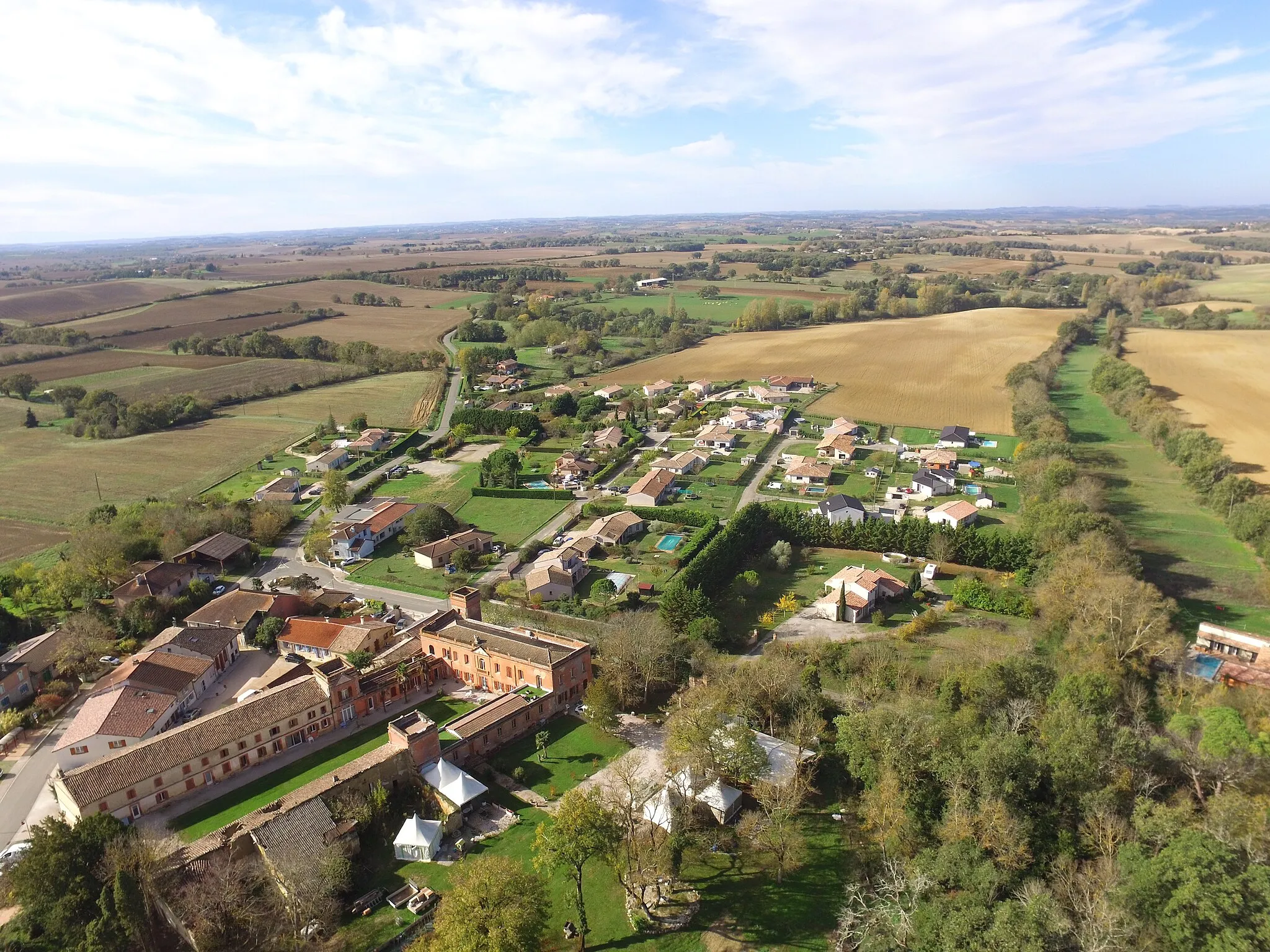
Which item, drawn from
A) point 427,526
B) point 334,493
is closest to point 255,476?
point 334,493

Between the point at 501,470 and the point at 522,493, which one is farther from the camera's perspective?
the point at 501,470

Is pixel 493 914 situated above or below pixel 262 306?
below

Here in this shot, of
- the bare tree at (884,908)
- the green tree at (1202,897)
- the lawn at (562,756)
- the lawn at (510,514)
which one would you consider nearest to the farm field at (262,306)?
the lawn at (510,514)

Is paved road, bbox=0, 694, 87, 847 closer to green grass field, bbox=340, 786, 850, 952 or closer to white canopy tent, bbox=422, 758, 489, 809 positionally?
green grass field, bbox=340, 786, 850, 952

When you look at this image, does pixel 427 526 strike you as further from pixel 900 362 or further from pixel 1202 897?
pixel 900 362

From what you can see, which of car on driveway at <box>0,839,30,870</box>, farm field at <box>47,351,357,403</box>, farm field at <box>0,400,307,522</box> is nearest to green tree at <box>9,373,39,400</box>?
farm field at <box>0,400,307,522</box>

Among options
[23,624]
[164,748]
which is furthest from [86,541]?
[164,748]
